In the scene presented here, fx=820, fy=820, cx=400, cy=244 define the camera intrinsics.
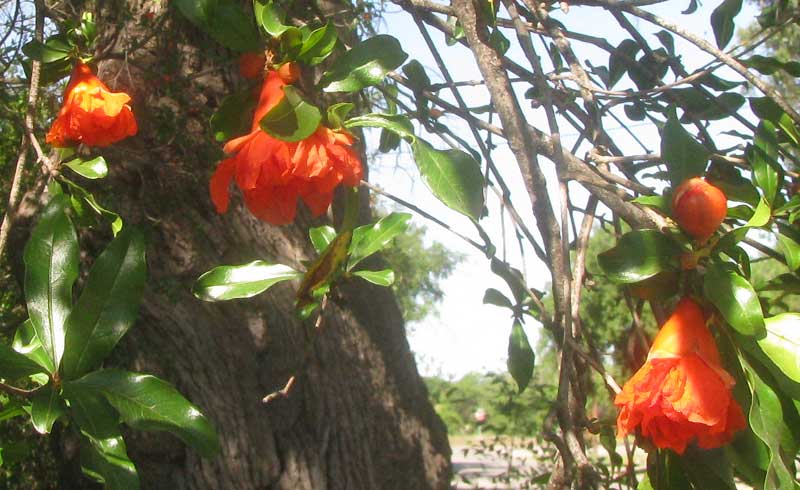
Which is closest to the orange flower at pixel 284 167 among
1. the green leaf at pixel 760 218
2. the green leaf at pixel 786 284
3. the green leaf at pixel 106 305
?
the green leaf at pixel 106 305

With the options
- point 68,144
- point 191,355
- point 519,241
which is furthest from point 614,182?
point 191,355

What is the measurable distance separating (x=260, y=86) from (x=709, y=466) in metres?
0.55

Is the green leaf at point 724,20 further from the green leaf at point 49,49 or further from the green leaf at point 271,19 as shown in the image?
the green leaf at point 49,49

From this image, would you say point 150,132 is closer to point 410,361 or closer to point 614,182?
point 410,361

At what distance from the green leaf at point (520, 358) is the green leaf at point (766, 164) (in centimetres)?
38

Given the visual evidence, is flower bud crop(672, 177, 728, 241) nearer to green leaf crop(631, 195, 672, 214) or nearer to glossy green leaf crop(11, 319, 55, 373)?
green leaf crop(631, 195, 672, 214)

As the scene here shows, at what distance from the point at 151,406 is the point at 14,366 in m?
0.15

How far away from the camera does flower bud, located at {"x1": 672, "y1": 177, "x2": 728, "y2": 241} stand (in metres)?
0.66

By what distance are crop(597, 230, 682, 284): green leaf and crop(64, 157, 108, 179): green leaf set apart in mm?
842

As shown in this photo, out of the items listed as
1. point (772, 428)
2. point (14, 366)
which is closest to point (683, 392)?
point (772, 428)

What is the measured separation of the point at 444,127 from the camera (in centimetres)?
120

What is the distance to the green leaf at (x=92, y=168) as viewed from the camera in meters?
1.25

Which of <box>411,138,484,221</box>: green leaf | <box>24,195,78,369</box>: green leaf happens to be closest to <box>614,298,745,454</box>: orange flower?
<box>411,138,484,221</box>: green leaf

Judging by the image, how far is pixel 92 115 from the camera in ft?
3.63
